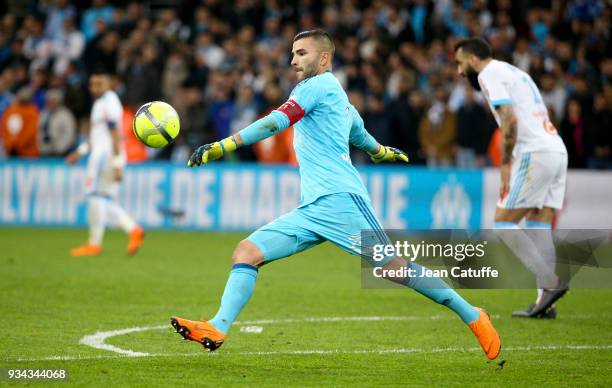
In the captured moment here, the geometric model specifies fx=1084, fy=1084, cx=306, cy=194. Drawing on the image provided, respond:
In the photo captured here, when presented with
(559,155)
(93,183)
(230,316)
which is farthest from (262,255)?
(93,183)

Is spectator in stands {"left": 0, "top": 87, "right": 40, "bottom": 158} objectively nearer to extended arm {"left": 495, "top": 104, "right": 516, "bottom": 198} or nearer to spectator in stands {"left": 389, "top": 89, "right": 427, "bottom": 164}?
spectator in stands {"left": 389, "top": 89, "right": 427, "bottom": 164}

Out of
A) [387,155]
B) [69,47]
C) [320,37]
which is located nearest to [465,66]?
[387,155]

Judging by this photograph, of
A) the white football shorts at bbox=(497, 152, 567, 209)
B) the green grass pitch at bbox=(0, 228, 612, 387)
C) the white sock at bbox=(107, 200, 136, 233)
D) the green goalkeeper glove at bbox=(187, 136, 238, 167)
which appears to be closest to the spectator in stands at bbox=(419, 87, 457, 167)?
the green grass pitch at bbox=(0, 228, 612, 387)

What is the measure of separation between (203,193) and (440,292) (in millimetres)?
12533

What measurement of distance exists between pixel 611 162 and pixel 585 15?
148 inches

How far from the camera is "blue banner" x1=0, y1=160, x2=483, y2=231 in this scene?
19.2m

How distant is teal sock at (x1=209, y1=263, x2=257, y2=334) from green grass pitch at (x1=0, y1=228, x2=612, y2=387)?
15.0 inches

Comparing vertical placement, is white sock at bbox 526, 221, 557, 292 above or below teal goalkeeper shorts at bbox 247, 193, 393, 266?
below

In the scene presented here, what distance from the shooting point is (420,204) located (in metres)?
19.2

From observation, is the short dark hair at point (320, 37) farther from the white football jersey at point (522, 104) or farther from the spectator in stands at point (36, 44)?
the spectator in stands at point (36, 44)

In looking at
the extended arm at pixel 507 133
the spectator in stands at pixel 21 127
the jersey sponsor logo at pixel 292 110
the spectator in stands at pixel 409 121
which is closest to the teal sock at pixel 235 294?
the jersey sponsor logo at pixel 292 110

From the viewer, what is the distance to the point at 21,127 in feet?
71.0

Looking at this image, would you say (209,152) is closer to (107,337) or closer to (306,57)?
(306,57)

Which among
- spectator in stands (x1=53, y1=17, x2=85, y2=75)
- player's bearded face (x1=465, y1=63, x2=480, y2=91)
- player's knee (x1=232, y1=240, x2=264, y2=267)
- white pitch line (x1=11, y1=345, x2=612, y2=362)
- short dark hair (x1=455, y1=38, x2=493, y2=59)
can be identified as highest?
spectator in stands (x1=53, y1=17, x2=85, y2=75)
